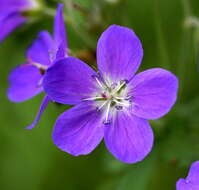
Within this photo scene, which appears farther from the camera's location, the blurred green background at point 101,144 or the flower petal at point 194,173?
the blurred green background at point 101,144

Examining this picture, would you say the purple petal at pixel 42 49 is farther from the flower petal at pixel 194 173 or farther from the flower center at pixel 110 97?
the flower petal at pixel 194 173

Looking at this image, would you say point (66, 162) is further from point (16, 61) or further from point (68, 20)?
point (68, 20)

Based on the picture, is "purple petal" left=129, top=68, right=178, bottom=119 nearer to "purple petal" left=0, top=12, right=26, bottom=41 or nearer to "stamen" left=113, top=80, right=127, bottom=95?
"stamen" left=113, top=80, right=127, bottom=95

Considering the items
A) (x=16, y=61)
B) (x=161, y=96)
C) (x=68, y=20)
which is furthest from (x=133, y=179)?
(x=16, y=61)

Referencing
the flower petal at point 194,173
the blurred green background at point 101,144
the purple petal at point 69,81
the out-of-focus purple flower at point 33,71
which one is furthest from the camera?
the blurred green background at point 101,144

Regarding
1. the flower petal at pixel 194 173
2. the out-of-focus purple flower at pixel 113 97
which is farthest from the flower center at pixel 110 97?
the flower petal at pixel 194 173

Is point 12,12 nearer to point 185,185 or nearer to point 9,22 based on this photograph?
point 9,22

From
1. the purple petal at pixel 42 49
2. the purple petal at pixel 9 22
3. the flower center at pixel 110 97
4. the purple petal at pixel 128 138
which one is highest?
the purple petal at pixel 9 22

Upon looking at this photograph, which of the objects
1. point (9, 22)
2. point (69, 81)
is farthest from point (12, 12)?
point (69, 81)
